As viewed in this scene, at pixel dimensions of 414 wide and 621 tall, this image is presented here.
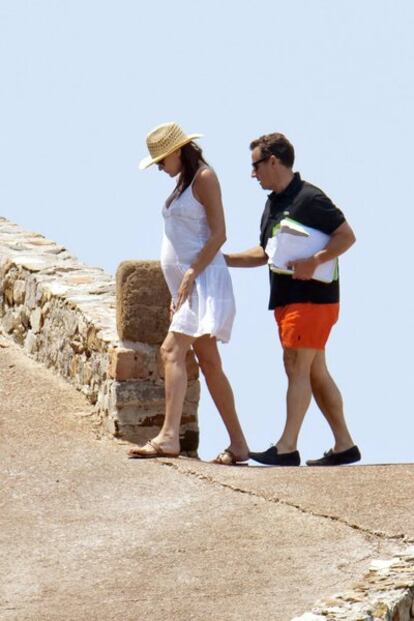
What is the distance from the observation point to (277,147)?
413 inches

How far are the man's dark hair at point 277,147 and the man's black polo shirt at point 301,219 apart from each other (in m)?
0.15

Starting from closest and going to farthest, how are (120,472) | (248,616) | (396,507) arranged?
(248,616)
(396,507)
(120,472)

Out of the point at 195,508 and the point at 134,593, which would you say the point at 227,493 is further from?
the point at 134,593

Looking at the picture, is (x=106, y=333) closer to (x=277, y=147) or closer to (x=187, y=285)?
(x=187, y=285)

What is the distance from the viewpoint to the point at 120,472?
10.3 metres

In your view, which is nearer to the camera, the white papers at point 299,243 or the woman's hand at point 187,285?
the woman's hand at point 187,285

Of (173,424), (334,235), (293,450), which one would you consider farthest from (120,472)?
(334,235)

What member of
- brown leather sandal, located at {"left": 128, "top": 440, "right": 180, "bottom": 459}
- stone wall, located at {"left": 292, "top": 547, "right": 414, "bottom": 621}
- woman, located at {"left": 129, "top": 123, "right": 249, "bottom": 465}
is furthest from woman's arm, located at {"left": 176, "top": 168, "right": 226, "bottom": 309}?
stone wall, located at {"left": 292, "top": 547, "right": 414, "bottom": 621}

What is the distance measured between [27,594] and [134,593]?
0.51 meters

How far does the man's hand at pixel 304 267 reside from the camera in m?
10.5

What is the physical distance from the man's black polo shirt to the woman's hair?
1.78ft

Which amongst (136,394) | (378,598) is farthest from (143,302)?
(378,598)

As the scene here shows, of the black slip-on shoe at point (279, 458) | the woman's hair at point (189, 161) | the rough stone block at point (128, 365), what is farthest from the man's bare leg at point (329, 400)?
the woman's hair at point (189, 161)

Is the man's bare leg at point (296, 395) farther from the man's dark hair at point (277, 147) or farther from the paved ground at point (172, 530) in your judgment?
the man's dark hair at point (277, 147)
